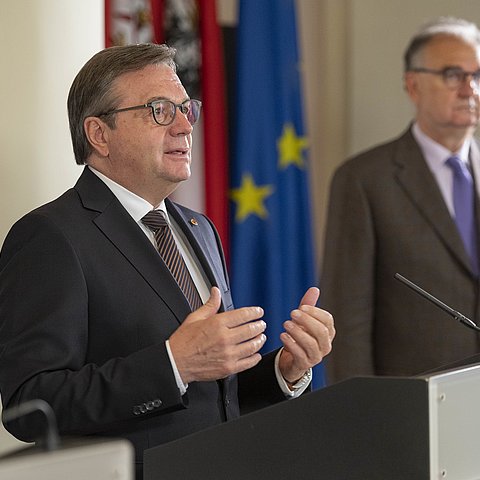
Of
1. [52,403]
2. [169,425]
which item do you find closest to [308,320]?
[169,425]

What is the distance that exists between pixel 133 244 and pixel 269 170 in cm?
244

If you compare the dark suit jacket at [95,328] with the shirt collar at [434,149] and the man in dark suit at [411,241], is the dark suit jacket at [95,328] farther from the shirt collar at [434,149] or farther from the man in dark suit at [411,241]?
the shirt collar at [434,149]

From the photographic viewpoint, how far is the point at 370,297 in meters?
3.87

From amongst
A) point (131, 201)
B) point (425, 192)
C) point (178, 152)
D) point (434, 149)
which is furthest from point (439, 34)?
point (131, 201)

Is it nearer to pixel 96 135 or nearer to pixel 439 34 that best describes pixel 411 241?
pixel 439 34

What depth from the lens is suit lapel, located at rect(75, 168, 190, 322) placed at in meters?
2.44

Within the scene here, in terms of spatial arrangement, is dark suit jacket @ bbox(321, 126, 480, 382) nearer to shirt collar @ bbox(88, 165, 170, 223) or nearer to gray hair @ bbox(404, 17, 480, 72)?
gray hair @ bbox(404, 17, 480, 72)

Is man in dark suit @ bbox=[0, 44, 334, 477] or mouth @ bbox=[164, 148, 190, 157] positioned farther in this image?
mouth @ bbox=[164, 148, 190, 157]

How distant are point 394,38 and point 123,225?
301 cm

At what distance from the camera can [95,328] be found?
238 centimetres

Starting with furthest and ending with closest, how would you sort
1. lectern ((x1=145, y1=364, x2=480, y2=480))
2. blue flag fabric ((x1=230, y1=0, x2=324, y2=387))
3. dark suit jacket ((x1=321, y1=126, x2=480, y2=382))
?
blue flag fabric ((x1=230, y1=0, x2=324, y2=387)), dark suit jacket ((x1=321, y1=126, x2=480, y2=382)), lectern ((x1=145, y1=364, x2=480, y2=480))

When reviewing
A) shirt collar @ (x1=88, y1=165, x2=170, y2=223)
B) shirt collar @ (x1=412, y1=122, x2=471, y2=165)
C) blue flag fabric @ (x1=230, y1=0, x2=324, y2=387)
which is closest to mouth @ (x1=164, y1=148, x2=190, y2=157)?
shirt collar @ (x1=88, y1=165, x2=170, y2=223)

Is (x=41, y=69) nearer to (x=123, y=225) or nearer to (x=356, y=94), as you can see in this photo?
(x=123, y=225)

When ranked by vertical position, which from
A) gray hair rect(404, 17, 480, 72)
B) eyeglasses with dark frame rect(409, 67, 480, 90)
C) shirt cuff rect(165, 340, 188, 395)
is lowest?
shirt cuff rect(165, 340, 188, 395)
